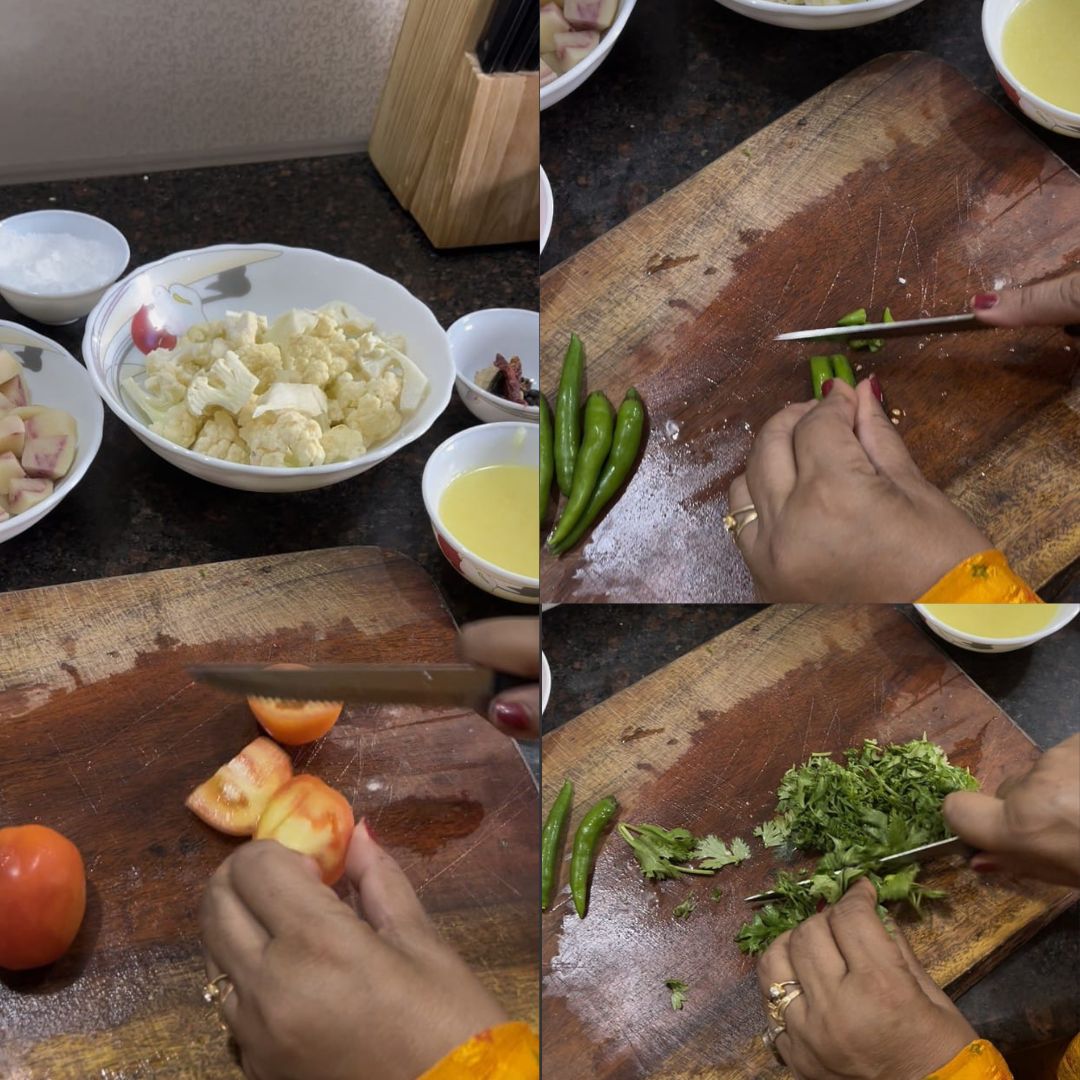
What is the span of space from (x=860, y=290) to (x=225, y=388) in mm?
326

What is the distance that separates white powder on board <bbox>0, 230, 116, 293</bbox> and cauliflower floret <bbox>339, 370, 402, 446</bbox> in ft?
0.49

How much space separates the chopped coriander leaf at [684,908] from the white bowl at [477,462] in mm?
267

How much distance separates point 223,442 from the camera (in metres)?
0.53

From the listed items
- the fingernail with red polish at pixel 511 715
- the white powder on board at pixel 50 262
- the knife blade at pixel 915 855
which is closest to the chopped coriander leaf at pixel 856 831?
the knife blade at pixel 915 855

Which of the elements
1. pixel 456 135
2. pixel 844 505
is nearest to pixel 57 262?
pixel 456 135

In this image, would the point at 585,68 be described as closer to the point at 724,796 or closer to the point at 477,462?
the point at 477,462

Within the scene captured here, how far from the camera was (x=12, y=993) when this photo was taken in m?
0.52

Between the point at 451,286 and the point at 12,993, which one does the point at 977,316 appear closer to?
the point at 451,286

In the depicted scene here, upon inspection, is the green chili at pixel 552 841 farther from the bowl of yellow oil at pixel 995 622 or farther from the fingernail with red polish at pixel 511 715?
the bowl of yellow oil at pixel 995 622

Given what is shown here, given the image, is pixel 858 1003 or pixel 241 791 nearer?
pixel 241 791

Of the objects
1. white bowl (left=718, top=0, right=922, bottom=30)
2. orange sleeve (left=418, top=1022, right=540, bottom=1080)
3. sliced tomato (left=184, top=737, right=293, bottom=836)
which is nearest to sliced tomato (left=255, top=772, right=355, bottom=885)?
sliced tomato (left=184, top=737, right=293, bottom=836)

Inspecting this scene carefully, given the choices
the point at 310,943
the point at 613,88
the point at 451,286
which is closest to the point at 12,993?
the point at 310,943

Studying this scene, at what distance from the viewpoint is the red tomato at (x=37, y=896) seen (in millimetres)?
523

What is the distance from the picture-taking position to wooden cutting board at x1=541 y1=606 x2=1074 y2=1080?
2.31 feet
